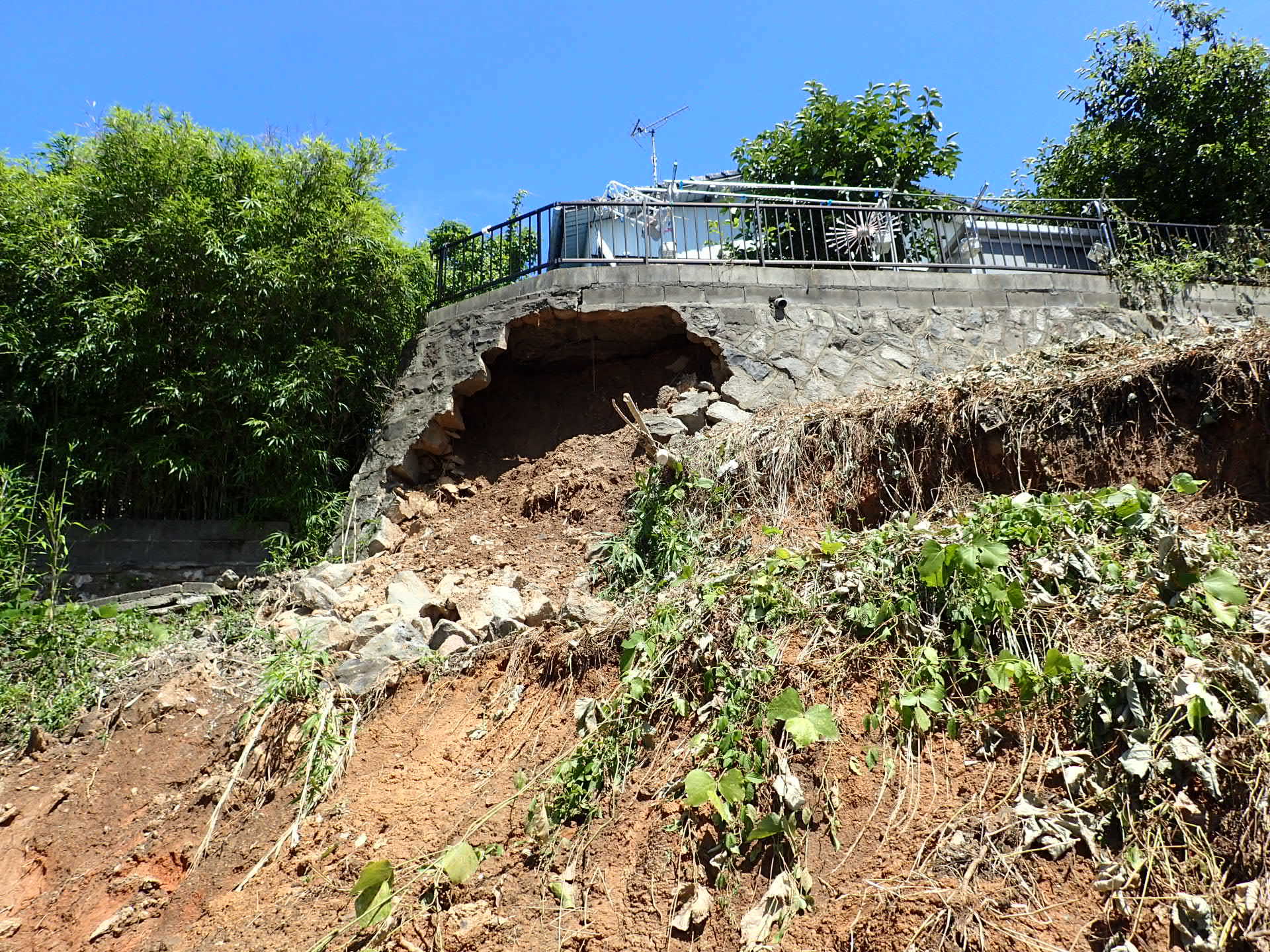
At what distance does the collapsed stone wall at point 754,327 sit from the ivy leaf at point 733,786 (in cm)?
416

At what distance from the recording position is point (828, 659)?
278 centimetres

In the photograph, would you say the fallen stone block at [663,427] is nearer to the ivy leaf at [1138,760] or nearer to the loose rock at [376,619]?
the loose rock at [376,619]

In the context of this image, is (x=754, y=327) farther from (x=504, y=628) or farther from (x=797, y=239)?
(x=504, y=628)

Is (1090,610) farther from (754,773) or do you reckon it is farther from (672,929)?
(672,929)

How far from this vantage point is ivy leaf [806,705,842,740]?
2.41 m

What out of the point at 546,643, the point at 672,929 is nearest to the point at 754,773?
the point at 672,929

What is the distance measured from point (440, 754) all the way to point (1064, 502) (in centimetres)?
263

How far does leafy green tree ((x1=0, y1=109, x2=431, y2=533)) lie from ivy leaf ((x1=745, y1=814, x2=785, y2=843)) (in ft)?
16.7

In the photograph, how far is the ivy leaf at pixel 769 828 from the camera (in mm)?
2256

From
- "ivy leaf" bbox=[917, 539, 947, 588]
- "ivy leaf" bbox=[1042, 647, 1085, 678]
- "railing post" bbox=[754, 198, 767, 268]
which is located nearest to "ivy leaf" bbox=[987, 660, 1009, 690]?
"ivy leaf" bbox=[1042, 647, 1085, 678]

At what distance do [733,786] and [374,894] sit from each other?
1.10 metres

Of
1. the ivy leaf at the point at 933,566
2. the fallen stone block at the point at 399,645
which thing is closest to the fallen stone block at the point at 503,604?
the fallen stone block at the point at 399,645

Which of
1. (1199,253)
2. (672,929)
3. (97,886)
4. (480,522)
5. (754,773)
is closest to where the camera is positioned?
(672,929)

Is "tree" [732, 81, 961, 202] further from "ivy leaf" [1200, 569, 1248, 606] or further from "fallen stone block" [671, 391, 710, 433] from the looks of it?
"ivy leaf" [1200, 569, 1248, 606]
